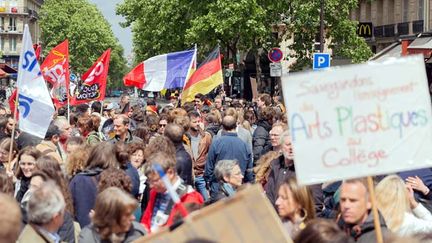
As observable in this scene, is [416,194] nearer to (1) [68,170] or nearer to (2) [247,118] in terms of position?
(1) [68,170]

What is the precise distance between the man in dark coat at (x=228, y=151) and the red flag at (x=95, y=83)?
7039 millimetres

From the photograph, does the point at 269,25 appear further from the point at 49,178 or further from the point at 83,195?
the point at 49,178

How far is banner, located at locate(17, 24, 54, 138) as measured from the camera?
9.79m

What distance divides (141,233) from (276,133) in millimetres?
4183

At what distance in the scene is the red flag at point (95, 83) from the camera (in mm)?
17531

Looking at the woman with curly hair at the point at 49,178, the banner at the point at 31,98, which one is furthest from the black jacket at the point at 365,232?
the banner at the point at 31,98

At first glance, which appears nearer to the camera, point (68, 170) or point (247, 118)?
point (68, 170)

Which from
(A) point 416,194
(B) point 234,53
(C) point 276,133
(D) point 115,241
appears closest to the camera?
(D) point 115,241

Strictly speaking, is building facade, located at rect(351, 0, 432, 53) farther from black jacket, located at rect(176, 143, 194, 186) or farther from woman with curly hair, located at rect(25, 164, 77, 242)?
woman with curly hair, located at rect(25, 164, 77, 242)

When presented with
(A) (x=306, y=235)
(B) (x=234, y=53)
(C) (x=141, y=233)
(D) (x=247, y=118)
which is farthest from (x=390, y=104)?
(B) (x=234, y=53)

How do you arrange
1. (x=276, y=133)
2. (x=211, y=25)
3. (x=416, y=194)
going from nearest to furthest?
(x=416, y=194)
(x=276, y=133)
(x=211, y=25)

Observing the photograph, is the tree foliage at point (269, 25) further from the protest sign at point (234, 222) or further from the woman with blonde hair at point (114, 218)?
the protest sign at point (234, 222)

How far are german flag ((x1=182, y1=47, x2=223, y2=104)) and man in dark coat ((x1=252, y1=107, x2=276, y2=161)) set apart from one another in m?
3.28

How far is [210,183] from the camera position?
33.7ft
